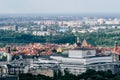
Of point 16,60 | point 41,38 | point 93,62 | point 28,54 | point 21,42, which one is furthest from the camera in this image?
point 41,38

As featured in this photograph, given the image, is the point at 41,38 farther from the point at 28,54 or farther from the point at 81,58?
the point at 81,58

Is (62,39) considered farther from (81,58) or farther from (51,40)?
(81,58)

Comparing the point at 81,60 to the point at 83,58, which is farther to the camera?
the point at 83,58

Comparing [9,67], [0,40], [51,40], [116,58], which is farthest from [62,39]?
[9,67]

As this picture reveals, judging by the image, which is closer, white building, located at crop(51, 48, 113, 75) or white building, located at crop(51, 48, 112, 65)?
white building, located at crop(51, 48, 113, 75)

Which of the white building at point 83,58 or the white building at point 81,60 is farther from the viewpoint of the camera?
the white building at point 83,58

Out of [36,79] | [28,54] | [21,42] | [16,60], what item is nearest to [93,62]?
[16,60]

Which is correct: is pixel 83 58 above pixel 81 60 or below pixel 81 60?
above

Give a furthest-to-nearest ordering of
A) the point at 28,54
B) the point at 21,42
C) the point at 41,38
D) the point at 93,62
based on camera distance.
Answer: the point at 41,38 → the point at 21,42 → the point at 28,54 → the point at 93,62

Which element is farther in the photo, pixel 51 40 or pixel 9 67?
pixel 51 40
